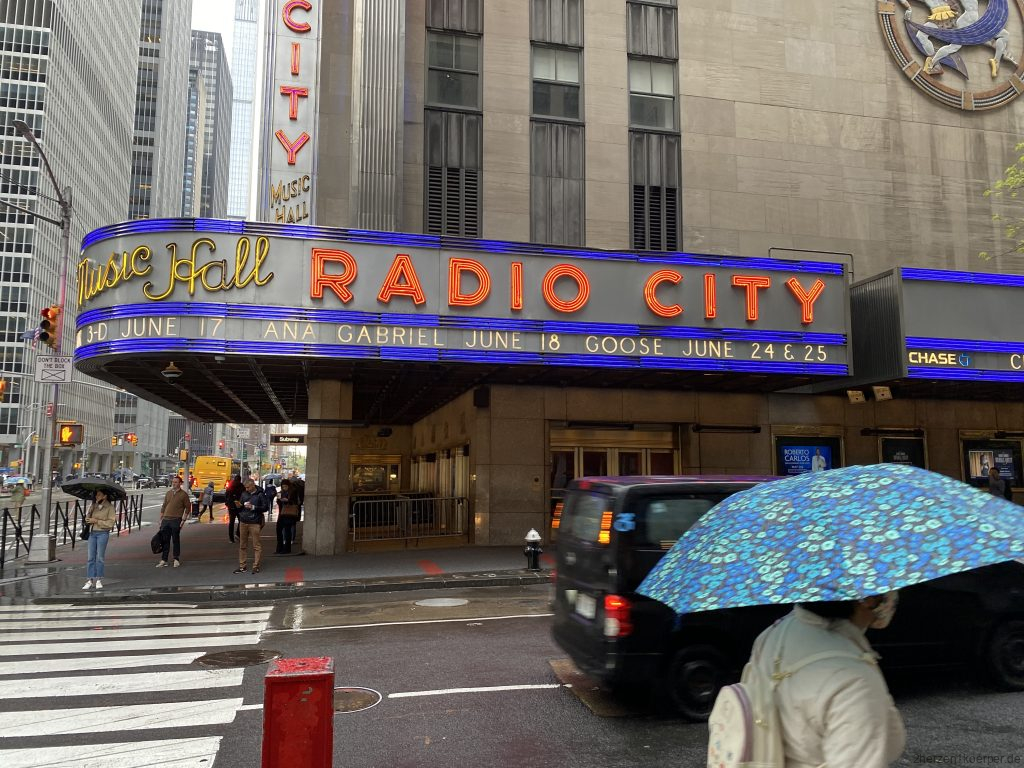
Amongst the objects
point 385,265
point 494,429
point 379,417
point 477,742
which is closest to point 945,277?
point 494,429

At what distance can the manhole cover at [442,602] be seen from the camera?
12.0m

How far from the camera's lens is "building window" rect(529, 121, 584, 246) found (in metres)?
21.3

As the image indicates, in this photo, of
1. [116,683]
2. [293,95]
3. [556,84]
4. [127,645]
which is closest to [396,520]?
[127,645]

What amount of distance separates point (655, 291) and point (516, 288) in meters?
3.34

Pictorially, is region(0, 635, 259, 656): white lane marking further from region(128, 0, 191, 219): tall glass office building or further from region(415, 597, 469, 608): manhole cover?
region(128, 0, 191, 219): tall glass office building

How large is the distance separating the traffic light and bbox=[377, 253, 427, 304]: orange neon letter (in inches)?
339

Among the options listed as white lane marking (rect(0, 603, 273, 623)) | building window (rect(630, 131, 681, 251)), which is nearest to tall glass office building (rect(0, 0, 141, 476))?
white lane marking (rect(0, 603, 273, 623))

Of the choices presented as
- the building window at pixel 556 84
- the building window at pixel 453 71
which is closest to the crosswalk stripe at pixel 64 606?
the building window at pixel 453 71

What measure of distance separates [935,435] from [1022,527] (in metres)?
23.2

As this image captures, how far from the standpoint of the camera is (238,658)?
8445 millimetres

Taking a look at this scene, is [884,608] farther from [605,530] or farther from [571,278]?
[571,278]

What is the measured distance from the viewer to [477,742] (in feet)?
18.9

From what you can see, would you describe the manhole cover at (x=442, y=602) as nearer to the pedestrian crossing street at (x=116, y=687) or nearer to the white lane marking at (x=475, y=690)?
the pedestrian crossing street at (x=116, y=687)

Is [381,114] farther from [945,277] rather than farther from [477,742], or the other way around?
[477,742]
